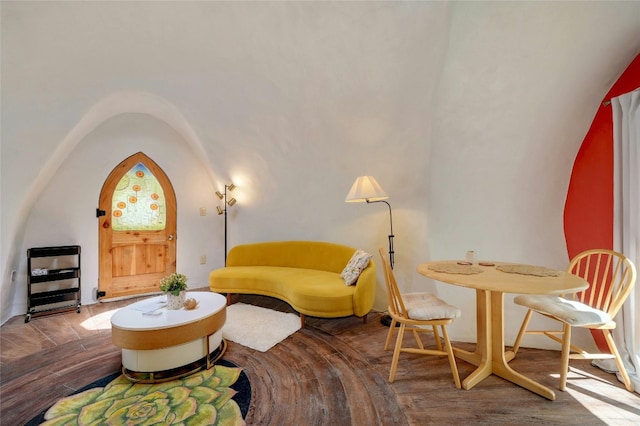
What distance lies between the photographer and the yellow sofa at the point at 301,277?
8.93ft

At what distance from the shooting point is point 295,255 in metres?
3.93

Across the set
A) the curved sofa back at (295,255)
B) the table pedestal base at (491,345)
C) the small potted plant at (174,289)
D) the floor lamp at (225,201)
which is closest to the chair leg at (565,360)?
the table pedestal base at (491,345)

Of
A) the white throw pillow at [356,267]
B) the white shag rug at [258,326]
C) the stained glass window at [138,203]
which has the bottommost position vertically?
the white shag rug at [258,326]

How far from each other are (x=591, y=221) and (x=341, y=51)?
2.65 meters

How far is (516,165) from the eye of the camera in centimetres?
237

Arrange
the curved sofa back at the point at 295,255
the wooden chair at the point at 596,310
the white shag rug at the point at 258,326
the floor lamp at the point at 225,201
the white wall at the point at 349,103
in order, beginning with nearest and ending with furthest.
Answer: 1. the wooden chair at the point at 596,310
2. the white wall at the point at 349,103
3. the white shag rug at the point at 258,326
4. the curved sofa back at the point at 295,255
5. the floor lamp at the point at 225,201

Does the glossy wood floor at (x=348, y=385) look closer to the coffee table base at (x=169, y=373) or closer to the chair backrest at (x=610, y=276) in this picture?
the coffee table base at (x=169, y=373)

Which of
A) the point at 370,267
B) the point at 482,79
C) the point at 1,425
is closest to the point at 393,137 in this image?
the point at 482,79

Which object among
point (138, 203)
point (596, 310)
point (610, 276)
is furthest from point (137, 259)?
point (610, 276)

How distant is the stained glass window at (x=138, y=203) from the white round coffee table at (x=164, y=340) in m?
2.31

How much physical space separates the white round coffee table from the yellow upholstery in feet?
3.23

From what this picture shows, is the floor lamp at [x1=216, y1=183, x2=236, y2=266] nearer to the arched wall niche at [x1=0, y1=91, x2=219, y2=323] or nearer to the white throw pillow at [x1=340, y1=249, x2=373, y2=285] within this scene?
the arched wall niche at [x1=0, y1=91, x2=219, y2=323]

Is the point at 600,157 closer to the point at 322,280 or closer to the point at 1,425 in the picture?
the point at 322,280

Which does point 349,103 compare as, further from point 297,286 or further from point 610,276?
point 610,276
